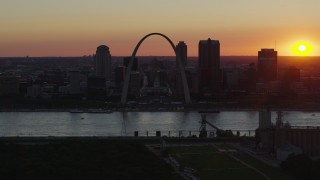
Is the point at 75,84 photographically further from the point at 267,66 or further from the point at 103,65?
the point at 267,66

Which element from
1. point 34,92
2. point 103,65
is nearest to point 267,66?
point 103,65

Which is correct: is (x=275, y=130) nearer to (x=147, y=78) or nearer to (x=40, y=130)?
(x=40, y=130)

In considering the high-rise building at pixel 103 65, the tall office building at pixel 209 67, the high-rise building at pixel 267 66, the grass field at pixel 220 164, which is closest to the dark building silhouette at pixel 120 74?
the tall office building at pixel 209 67

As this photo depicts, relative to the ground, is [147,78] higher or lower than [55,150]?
higher

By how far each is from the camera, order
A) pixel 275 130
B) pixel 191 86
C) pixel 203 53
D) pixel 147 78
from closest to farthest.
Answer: pixel 275 130 → pixel 191 86 → pixel 203 53 → pixel 147 78

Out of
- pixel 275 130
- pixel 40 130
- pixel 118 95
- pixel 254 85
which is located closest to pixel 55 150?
pixel 275 130

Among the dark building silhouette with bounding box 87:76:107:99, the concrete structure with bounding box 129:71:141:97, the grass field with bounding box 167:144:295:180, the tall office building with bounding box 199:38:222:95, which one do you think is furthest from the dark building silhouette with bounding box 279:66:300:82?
the grass field with bounding box 167:144:295:180

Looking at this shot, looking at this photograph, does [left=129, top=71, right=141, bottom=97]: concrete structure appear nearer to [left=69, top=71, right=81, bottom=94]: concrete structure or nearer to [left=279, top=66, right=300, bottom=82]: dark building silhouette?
[left=69, top=71, right=81, bottom=94]: concrete structure
